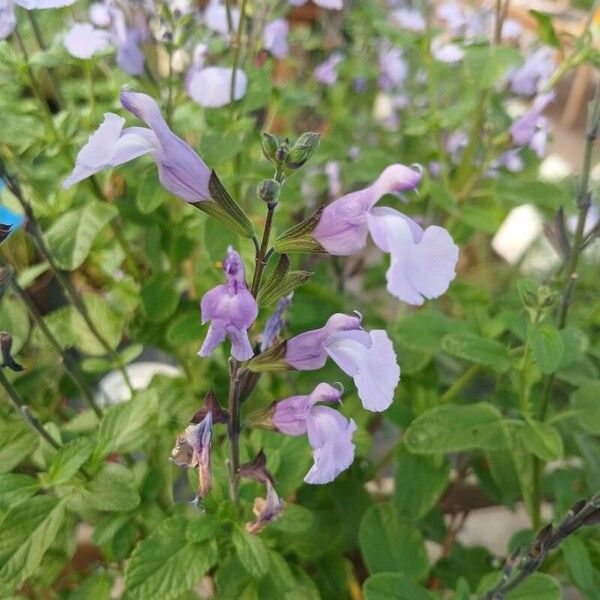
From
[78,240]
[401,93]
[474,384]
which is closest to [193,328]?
[78,240]

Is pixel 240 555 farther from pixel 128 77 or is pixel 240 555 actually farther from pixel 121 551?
pixel 128 77

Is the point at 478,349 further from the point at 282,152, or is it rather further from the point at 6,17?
the point at 6,17

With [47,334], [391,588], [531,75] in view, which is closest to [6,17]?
[47,334]

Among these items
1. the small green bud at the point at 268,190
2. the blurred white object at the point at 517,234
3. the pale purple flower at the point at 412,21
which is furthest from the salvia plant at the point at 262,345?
the blurred white object at the point at 517,234

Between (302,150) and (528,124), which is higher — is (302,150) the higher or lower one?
the higher one

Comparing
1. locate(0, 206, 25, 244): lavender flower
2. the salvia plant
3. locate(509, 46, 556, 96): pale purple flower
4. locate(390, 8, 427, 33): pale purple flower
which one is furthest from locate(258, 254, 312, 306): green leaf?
locate(390, 8, 427, 33): pale purple flower

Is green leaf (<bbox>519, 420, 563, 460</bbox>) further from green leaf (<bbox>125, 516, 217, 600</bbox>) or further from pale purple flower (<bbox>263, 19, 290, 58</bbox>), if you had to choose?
pale purple flower (<bbox>263, 19, 290, 58</bbox>)

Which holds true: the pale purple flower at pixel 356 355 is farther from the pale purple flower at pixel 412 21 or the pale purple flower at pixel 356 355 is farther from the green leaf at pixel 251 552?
the pale purple flower at pixel 412 21
